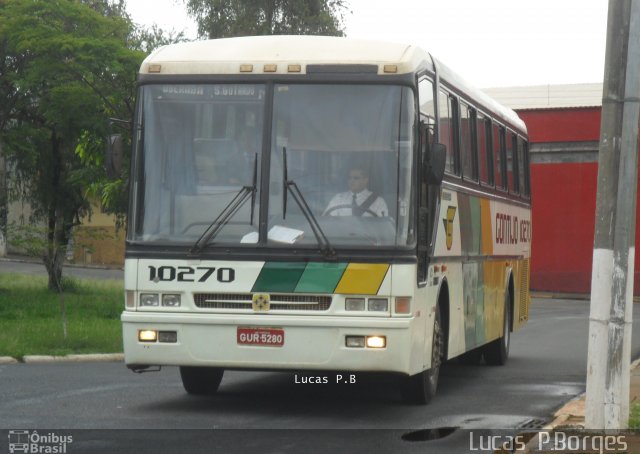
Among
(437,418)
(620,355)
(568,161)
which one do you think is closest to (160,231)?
(437,418)

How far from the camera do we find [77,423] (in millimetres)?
10719

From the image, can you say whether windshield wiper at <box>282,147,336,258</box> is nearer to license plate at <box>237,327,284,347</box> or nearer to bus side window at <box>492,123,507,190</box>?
license plate at <box>237,327,284,347</box>

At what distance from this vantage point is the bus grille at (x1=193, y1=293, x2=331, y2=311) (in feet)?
36.7

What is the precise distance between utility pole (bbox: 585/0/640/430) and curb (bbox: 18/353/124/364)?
865cm

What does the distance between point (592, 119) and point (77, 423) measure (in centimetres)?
3431

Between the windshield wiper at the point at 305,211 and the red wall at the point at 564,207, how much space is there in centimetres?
3230

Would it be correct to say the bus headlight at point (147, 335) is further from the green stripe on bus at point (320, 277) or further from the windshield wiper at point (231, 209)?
the green stripe on bus at point (320, 277)

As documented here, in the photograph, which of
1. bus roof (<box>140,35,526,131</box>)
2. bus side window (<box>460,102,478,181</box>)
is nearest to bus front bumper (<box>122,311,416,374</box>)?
bus roof (<box>140,35,526,131</box>)

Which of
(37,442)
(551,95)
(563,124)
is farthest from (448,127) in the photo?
(551,95)

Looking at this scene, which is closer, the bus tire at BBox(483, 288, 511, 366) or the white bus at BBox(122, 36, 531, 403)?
the white bus at BBox(122, 36, 531, 403)

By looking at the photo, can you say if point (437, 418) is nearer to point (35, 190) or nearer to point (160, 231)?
point (160, 231)

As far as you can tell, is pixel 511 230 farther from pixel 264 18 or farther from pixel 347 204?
pixel 264 18

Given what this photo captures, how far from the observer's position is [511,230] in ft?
59.5

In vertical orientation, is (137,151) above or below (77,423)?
above
